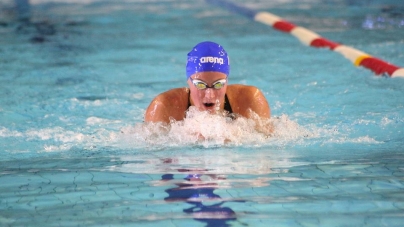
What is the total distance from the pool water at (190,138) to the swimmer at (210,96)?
100 mm

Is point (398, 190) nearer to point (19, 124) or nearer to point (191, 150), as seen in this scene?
point (191, 150)

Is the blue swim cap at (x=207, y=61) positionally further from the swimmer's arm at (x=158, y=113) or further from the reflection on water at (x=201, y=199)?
the reflection on water at (x=201, y=199)

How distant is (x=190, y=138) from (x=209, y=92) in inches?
11.4

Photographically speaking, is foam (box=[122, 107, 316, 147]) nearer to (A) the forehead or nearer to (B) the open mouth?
(B) the open mouth

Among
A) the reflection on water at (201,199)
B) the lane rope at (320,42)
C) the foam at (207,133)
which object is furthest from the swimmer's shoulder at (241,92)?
the lane rope at (320,42)

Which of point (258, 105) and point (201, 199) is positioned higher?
point (258, 105)

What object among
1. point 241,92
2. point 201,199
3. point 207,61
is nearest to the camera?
point 201,199

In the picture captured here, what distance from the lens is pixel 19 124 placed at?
498 centimetres

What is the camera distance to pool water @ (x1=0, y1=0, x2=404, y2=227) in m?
2.91

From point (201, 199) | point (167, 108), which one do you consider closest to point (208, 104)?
point (167, 108)

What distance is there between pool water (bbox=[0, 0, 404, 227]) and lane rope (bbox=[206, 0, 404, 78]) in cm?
12

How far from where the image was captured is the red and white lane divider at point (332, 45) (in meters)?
6.59

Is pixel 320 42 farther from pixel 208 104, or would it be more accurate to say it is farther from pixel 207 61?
pixel 208 104

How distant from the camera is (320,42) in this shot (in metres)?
8.32
